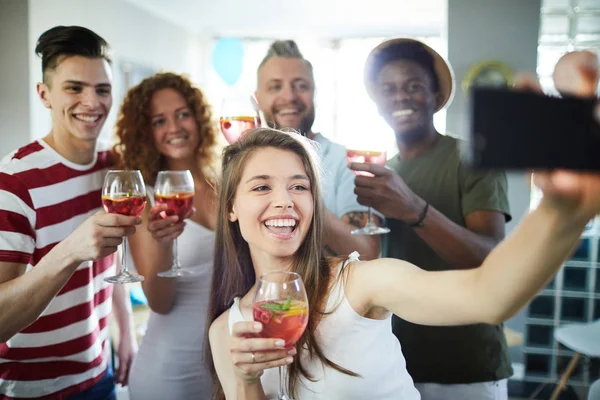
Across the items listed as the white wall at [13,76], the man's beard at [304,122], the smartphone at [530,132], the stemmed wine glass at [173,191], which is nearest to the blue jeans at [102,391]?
the stemmed wine glass at [173,191]

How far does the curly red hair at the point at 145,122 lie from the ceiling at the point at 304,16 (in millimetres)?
4385

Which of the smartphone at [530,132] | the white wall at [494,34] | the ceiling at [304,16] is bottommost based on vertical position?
the smartphone at [530,132]

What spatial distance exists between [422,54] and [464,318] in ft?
4.14

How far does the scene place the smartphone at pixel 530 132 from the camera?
0.57 metres

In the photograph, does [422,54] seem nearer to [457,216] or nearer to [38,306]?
[457,216]

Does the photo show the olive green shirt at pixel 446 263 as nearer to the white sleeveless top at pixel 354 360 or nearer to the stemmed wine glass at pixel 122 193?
the white sleeveless top at pixel 354 360

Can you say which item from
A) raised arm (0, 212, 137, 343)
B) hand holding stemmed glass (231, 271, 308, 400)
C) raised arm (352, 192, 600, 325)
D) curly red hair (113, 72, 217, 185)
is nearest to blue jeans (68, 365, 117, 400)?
raised arm (0, 212, 137, 343)

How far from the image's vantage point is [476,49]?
426 centimetres

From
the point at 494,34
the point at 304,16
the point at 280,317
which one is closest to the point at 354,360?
the point at 280,317

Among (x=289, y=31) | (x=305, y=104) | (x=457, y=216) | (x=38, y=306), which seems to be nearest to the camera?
(x=38, y=306)

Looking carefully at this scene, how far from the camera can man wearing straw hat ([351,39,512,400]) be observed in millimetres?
1727

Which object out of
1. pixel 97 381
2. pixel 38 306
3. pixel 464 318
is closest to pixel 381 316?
pixel 464 318

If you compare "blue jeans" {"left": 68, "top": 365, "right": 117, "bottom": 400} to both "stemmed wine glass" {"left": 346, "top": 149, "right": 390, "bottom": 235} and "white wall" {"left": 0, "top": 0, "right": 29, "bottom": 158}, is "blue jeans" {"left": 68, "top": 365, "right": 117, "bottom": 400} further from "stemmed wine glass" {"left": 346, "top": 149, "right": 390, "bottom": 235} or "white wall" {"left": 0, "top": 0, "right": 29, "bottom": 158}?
"white wall" {"left": 0, "top": 0, "right": 29, "bottom": 158}

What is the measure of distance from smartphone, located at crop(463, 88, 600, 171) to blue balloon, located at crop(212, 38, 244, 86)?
5.75 m
